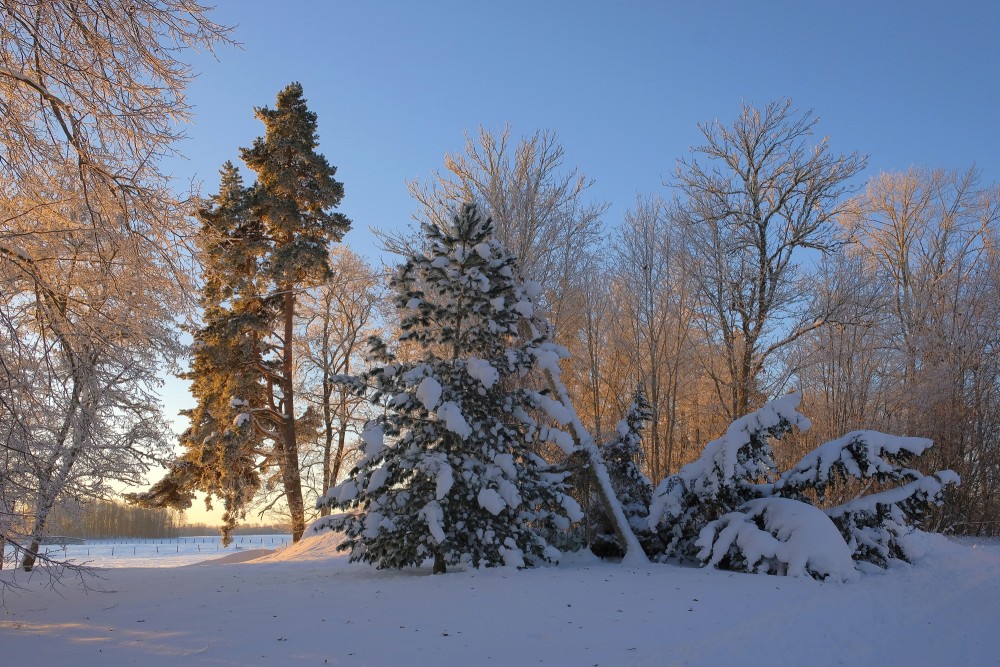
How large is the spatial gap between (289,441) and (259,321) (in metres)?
3.27

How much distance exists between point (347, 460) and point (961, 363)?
17.9 metres

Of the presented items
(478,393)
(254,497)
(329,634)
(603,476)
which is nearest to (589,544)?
(603,476)

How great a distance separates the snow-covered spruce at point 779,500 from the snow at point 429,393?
4.15 metres

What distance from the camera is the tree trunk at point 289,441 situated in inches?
679

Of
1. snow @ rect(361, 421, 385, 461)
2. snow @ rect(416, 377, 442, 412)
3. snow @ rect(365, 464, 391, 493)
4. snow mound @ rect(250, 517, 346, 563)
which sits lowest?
snow mound @ rect(250, 517, 346, 563)

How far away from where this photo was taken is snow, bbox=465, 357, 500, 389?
8945 mm

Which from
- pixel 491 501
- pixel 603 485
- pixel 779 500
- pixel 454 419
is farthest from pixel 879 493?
pixel 454 419

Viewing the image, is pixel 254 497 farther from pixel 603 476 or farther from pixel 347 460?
pixel 603 476

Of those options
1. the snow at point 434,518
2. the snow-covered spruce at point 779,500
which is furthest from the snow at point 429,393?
the snow-covered spruce at point 779,500

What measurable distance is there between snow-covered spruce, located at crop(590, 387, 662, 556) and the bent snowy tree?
1.66m

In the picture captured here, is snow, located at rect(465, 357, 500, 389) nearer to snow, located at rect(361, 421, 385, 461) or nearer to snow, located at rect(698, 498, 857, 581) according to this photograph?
snow, located at rect(361, 421, 385, 461)

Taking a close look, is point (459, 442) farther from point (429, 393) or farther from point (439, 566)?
point (439, 566)

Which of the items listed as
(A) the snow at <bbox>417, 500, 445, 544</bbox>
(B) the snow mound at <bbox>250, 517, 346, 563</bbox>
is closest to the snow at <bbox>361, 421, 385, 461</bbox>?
(A) the snow at <bbox>417, 500, 445, 544</bbox>

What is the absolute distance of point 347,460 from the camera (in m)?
21.5
